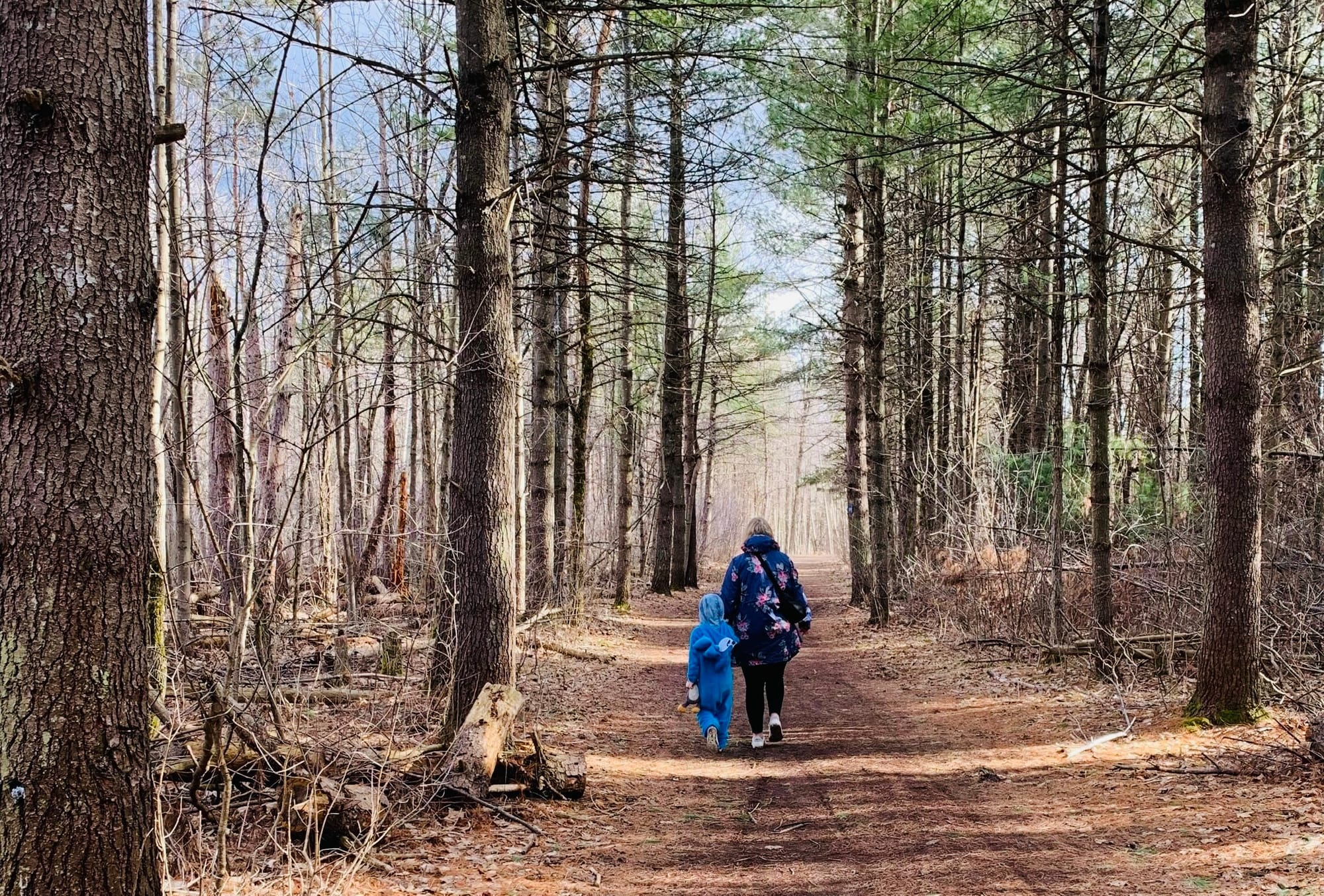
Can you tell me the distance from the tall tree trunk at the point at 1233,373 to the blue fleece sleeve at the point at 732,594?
3601 mm

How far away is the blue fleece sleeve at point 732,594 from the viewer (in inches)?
309

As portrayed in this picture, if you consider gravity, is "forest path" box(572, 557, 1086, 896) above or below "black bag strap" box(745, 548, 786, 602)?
below

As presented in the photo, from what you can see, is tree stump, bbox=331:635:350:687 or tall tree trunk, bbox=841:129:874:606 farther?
tall tree trunk, bbox=841:129:874:606

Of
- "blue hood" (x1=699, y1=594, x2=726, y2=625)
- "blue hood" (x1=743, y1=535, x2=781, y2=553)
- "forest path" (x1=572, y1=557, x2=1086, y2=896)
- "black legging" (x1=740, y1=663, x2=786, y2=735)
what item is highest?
"blue hood" (x1=743, y1=535, x2=781, y2=553)

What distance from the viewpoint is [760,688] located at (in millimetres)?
7773

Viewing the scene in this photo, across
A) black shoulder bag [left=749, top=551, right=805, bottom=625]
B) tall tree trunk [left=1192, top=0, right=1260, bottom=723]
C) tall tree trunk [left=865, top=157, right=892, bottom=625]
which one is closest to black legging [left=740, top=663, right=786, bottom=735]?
black shoulder bag [left=749, top=551, right=805, bottom=625]

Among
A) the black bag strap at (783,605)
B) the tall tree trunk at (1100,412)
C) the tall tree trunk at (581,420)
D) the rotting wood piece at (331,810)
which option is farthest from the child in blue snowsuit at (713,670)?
the tall tree trunk at (581,420)

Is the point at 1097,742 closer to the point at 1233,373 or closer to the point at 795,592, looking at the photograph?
the point at 795,592

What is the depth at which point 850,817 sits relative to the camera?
5668 millimetres

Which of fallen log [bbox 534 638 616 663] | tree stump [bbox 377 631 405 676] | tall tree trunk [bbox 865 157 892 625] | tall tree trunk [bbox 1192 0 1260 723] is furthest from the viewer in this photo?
tall tree trunk [bbox 865 157 892 625]

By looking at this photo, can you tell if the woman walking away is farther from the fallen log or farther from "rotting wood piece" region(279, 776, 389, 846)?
the fallen log

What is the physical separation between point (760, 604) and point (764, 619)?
13 centimetres

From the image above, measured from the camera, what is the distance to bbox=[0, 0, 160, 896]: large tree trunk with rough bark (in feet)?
9.50

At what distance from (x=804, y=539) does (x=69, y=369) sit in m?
74.6
